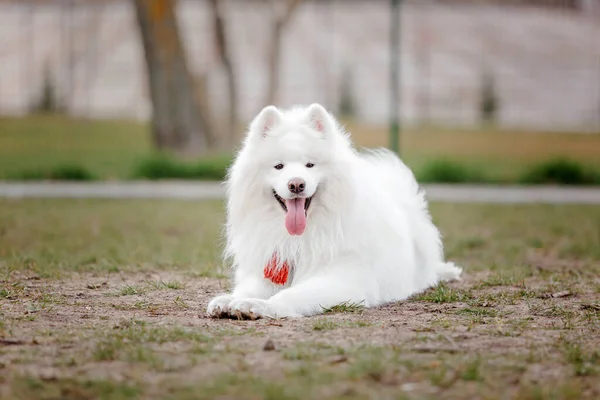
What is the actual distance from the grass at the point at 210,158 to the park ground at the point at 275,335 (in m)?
8.60

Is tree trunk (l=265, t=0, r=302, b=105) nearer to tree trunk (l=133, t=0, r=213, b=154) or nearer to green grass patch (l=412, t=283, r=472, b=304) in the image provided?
tree trunk (l=133, t=0, r=213, b=154)

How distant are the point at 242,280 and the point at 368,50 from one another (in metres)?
Result: 20.9

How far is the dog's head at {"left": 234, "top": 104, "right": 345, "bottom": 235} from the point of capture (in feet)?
21.1

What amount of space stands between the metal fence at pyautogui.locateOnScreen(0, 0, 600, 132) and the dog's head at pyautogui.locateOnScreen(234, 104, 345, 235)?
Result: 61.0 feet

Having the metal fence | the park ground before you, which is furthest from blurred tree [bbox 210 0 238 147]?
the park ground

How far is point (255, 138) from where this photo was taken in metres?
6.60

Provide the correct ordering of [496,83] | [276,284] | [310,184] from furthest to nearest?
[496,83] → [276,284] → [310,184]

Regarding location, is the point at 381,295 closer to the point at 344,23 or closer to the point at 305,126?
the point at 305,126

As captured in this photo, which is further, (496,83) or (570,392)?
(496,83)

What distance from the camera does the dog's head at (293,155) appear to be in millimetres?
6445

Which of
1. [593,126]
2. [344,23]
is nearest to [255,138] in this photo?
[593,126]

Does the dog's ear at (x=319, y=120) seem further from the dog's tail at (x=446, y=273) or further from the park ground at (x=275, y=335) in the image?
the dog's tail at (x=446, y=273)

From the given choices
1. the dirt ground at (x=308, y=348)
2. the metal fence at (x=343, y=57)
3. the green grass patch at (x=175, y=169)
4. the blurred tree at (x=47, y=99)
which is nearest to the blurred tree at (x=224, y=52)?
the metal fence at (x=343, y=57)

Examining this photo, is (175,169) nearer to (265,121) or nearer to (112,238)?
(112,238)
